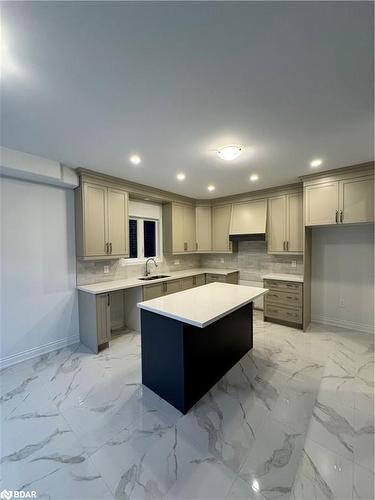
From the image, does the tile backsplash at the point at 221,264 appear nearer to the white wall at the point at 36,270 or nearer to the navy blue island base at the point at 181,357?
the white wall at the point at 36,270

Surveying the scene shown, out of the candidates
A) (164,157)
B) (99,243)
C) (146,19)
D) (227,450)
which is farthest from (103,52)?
(227,450)

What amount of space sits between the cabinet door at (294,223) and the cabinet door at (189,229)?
2.13 metres

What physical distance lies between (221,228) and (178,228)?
42.2 inches

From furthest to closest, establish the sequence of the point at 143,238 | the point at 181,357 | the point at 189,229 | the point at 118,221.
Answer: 1. the point at 189,229
2. the point at 143,238
3. the point at 118,221
4. the point at 181,357

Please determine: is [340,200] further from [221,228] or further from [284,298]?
[221,228]

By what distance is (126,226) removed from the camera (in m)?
3.72

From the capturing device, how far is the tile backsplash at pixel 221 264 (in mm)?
3584

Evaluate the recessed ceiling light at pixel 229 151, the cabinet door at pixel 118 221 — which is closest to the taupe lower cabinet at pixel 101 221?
the cabinet door at pixel 118 221

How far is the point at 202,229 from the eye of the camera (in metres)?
5.24

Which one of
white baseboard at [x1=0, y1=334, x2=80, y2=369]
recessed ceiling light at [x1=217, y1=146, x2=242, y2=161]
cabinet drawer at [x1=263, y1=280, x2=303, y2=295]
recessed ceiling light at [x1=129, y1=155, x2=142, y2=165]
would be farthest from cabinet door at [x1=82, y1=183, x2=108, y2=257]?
cabinet drawer at [x1=263, y1=280, x2=303, y2=295]

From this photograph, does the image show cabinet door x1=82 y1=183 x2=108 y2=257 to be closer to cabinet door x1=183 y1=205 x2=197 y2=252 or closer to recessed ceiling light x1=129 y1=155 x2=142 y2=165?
recessed ceiling light x1=129 y1=155 x2=142 y2=165

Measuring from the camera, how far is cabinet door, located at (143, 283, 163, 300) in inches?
142

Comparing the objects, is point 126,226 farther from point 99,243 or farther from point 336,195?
point 336,195

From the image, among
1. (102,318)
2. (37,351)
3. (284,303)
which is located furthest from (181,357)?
(284,303)
